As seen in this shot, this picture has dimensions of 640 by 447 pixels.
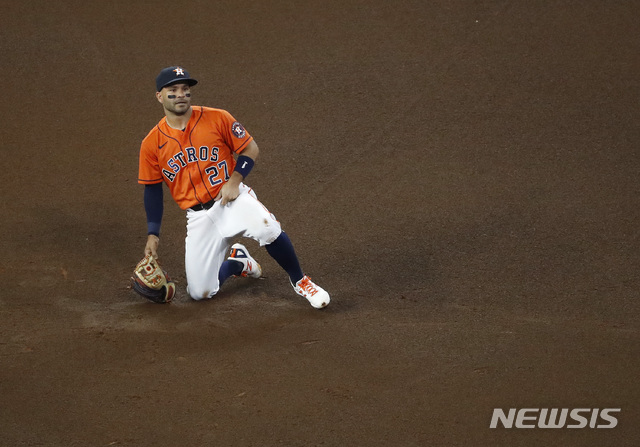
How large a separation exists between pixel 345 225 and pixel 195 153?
147 centimetres

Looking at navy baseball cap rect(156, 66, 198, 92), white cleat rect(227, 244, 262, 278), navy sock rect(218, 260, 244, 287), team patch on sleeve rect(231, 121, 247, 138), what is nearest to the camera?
navy baseball cap rect(156, 66, 198, 92)

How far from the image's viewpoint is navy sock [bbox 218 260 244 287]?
5.17m

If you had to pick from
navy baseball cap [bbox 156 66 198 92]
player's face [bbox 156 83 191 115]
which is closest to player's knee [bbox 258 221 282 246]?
player's face [bbox 156 83 191 115]

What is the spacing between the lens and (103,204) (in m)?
6.13

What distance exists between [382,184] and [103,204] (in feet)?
7.17

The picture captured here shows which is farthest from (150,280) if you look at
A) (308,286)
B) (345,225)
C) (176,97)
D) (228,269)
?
(345,225)

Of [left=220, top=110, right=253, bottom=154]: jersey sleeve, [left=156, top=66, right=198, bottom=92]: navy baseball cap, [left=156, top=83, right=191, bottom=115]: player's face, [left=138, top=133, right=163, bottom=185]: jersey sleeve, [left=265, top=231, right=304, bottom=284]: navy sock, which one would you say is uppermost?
[left=156, top=66, right=198, bottom=92]: navy baseball cap

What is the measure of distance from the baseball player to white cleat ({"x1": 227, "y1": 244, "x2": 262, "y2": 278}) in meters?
0.27

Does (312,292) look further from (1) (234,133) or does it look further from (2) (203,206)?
(1) (234,133)

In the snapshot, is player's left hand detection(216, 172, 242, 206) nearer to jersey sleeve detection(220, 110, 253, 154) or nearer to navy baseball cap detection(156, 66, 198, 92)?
jersey sleeve detection(220, 110, 253, 154)

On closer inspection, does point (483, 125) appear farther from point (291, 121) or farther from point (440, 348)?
point (440, 348)

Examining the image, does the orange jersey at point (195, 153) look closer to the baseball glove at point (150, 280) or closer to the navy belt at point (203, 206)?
the navy belt at point (203, 206)

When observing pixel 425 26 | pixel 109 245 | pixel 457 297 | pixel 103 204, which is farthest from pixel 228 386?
pixel 425 26

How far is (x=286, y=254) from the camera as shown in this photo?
190 inches
